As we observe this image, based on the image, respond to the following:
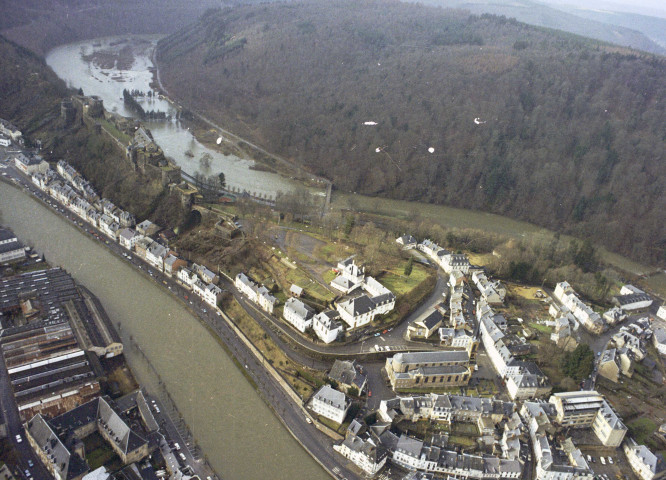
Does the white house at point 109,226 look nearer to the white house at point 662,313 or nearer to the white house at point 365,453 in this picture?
the white house at point 365,453

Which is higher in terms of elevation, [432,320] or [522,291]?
[432,320]

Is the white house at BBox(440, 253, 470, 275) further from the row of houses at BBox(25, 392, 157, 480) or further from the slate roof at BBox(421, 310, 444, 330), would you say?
the row of houses at BBox(25, 392, 157, 480)

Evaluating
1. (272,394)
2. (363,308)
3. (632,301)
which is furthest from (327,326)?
(632,301)

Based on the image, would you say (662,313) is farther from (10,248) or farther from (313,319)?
(10,248)

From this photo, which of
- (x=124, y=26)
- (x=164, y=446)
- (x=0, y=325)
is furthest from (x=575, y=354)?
(x=124, y=26)

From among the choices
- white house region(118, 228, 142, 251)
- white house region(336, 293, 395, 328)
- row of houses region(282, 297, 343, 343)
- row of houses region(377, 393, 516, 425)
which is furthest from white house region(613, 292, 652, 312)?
white house region(118, 228, 142, 251)

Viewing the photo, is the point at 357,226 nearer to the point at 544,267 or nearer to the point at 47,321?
the point at 544,267
